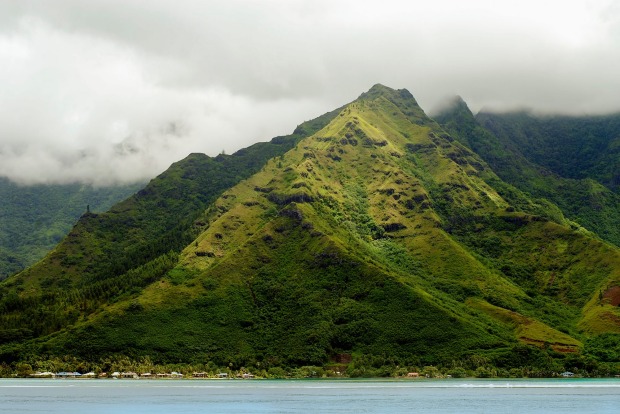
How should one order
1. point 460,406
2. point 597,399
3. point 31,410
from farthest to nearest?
point 597,399
point 460,406
point 31,410

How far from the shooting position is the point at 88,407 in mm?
163375

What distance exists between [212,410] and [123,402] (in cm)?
2977

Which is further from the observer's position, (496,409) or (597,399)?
(597,399)

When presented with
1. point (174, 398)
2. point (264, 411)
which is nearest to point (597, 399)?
point (264, 411)

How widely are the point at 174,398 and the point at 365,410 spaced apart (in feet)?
201

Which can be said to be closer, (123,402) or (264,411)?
(264,411)

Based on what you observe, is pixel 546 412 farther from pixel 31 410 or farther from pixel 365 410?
pixel 31 410

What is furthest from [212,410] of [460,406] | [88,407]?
[460,406]

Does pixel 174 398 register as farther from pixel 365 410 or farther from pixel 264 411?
pixel 365 410

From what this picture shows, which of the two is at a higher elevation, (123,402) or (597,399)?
(123,402)

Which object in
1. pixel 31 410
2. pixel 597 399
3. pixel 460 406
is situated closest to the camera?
pixel 31 410

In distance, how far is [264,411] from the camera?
157625 mm

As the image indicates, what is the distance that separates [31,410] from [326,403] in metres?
65.0

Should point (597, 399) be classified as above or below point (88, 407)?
below
